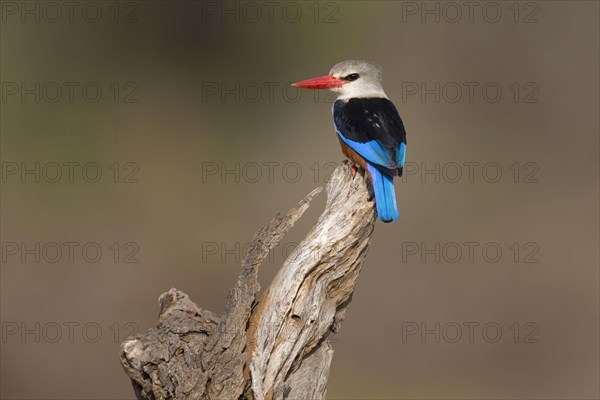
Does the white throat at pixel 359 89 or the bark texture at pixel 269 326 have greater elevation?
the white throat at pixel 359 89

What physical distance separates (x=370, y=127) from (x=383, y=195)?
20.8 inches

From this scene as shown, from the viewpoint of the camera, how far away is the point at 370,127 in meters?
4.75

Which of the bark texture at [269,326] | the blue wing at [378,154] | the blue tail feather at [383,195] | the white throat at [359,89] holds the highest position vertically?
the white throat at [359,89]

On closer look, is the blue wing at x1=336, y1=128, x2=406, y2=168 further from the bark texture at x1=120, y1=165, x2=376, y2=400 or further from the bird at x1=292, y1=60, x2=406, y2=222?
the bark texture at x1=120, y1=165, x2=376, y2=400

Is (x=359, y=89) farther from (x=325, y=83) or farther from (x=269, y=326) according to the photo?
(x=269, y=326)

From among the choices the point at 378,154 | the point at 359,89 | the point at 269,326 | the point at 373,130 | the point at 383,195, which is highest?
the point at 359,89

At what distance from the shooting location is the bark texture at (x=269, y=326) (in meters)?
3.64

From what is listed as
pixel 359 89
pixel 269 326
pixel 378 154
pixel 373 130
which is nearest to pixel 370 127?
pixel 373 130

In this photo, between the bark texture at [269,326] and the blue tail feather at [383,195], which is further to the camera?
the blue tail feather at [383,195]

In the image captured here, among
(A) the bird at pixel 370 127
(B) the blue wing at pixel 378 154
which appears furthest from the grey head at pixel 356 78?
(B) the blue wing at pixel 378 154

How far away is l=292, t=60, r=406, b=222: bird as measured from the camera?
174 inches

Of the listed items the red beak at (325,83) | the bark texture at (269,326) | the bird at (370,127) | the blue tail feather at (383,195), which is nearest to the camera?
the bark texture at (269,326)

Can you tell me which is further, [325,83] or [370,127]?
[325,83]

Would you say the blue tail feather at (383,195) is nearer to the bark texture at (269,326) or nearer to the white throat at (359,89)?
the bark texture at (269,326)
